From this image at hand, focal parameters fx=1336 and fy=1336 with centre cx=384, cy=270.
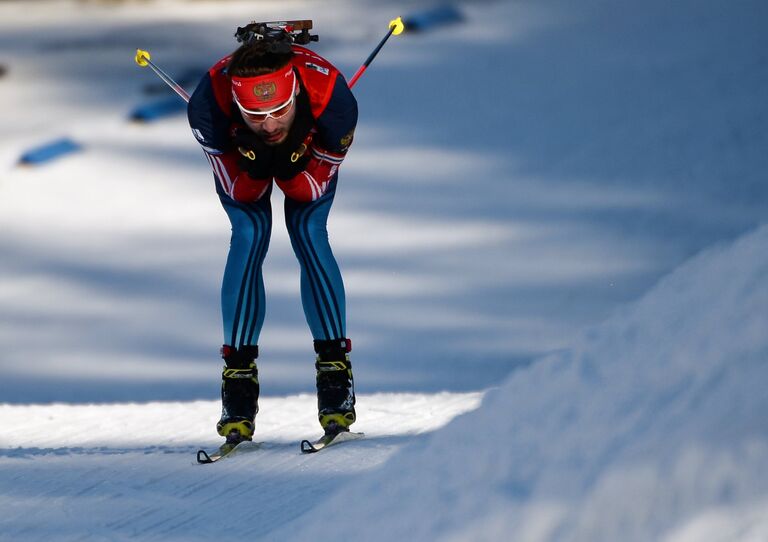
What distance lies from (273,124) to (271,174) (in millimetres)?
193

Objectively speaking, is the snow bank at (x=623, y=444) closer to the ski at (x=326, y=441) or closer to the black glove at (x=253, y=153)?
the ski at (x=326, y=441)

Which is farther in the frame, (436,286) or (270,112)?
(436,286)

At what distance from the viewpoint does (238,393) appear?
3.83 meters

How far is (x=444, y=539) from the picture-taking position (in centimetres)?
231

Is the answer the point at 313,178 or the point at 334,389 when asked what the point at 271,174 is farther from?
the point at 334,389

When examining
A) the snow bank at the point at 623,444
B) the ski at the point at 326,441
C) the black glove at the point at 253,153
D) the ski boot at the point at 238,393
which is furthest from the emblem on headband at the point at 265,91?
the snow bank at the point at 623,444

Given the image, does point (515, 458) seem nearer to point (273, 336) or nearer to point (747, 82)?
point (273, 336)

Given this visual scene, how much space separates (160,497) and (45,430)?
1.50 m

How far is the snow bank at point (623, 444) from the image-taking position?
203cm

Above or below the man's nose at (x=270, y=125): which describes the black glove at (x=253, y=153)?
below

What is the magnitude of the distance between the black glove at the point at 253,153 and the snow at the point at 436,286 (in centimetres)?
82

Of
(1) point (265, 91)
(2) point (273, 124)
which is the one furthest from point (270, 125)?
(1) point (265, 91)

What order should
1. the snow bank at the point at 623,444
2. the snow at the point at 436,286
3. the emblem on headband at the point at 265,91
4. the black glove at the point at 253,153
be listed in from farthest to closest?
1. the black glove at the point at 253,153
2. the emblem on headband at the point at 265,91
3. the snow at the point at 436,286
4. the snow bank at the point at 623,444

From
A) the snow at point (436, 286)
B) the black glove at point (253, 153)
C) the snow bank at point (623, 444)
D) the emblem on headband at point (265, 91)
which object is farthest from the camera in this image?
the black glove at point (253, 153)
